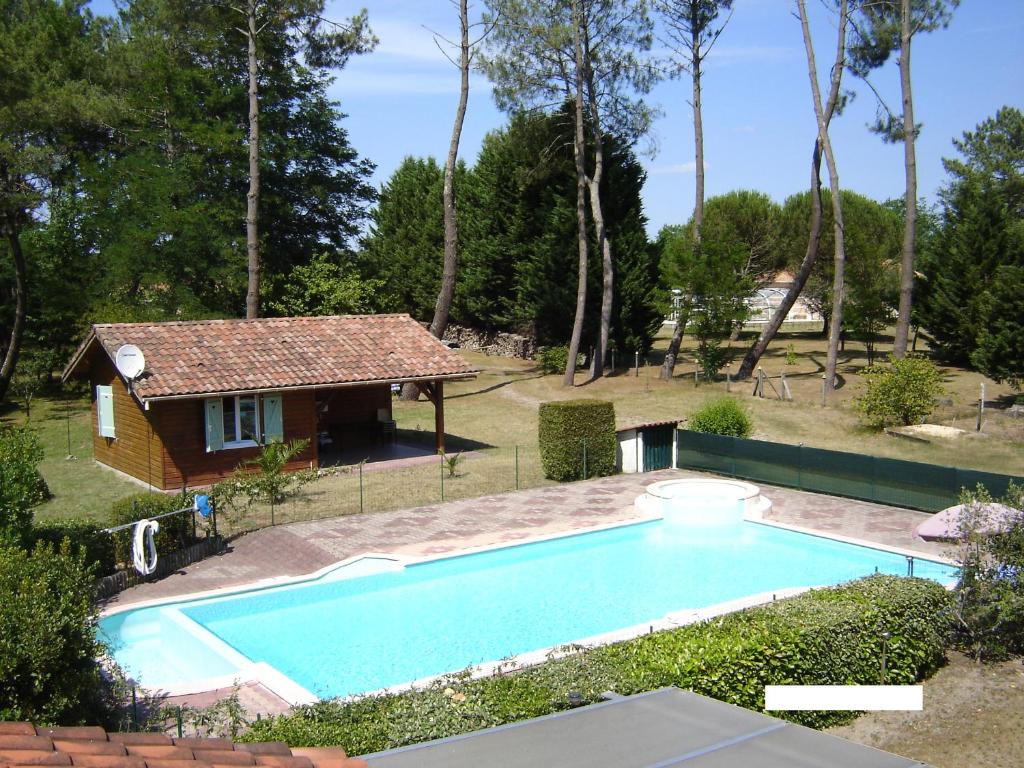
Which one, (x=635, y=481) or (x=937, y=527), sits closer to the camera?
(x=937, y=527)

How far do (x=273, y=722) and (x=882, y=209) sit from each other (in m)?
55.1

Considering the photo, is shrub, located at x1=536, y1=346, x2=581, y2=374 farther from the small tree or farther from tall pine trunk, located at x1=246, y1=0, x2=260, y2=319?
the small tree

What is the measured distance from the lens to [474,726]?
8.02 m

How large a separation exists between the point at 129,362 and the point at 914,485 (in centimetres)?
1815

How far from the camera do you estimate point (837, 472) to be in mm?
20891

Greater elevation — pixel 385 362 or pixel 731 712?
pixel 385 362

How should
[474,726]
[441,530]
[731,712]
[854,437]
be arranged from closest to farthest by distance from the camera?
[731,712], [474,726], [441,530], [854,437]

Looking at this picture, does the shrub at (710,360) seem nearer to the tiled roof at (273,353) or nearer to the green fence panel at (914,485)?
the tiled roof at (273,353)

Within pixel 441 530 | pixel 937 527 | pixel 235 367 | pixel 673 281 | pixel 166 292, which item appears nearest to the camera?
pixel 937 527

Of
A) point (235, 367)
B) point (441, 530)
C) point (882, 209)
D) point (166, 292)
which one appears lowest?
point (441, 530)

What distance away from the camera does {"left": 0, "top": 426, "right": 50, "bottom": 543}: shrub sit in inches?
503

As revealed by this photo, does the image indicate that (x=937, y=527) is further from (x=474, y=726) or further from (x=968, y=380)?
(x=968, y=380)

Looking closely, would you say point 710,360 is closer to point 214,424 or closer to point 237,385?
point 237,385

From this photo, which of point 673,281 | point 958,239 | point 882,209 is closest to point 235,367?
point 673,281
